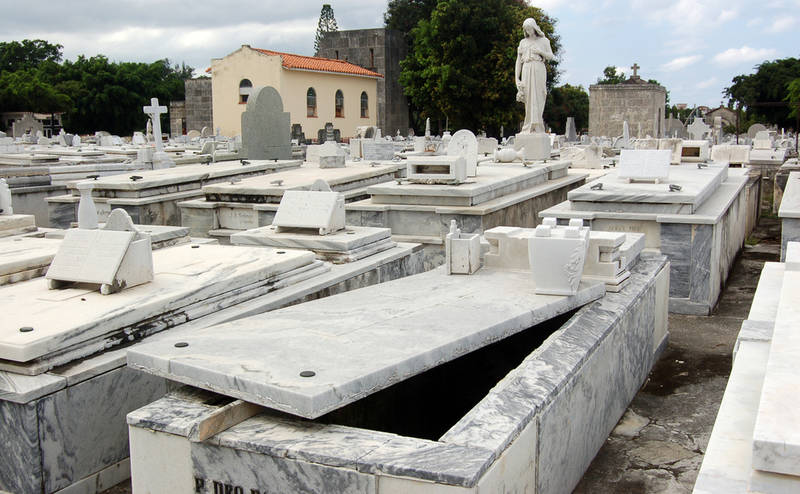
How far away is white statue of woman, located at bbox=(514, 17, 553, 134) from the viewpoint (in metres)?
12.9

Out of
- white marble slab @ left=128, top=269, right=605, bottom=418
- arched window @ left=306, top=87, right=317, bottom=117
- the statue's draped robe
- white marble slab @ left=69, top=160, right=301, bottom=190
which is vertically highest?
arched window @ left=306, top=87, right=317, bottom=117

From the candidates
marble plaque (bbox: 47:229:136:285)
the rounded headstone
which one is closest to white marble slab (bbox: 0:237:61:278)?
marble plaque (bbox: 47:229:136:285)

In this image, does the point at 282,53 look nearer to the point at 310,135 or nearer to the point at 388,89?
the point at 310,135

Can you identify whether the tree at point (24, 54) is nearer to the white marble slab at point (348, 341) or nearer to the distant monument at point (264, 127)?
the distant monument at point (264, 127)

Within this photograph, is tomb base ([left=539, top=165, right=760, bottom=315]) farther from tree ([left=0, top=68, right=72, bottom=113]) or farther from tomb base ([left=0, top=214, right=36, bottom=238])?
tree ([left=0, top=68, right=72, bottom=113])

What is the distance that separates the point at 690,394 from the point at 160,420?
3367 millimetres

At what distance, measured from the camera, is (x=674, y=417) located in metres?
4.38

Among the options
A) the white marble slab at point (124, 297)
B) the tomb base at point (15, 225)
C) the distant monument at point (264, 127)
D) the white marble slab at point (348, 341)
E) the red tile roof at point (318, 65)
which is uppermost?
the red tile roof at point (318, 65)

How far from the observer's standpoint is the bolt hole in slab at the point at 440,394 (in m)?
4.07

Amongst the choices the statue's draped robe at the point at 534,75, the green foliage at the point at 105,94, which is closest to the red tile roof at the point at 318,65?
the green foliage at the point at 105,94

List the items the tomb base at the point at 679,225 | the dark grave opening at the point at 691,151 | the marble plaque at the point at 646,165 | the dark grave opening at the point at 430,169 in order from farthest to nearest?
the dark grave opening at the point at 691,151
the dark grave opening at the point at 430,169
the marble plaque at the point at 646,165
the tomb base at the point at 679,225

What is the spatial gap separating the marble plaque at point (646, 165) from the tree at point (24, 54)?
184 feet

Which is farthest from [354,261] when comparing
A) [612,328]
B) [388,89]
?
[388,89]

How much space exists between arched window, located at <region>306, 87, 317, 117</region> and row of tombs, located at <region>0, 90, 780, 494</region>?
95.4 feet
